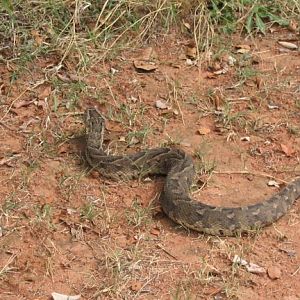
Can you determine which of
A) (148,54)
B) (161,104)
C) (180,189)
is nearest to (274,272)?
(180,189)

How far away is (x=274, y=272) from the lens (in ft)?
19.4

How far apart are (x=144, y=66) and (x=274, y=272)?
345 centimetres

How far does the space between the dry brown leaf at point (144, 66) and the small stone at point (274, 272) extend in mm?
3324

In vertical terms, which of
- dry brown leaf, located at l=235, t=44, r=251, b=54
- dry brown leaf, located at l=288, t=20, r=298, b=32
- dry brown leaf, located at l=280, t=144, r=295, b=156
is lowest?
A: dry brown leaf, located at l=280, t=144, r=295, b=156

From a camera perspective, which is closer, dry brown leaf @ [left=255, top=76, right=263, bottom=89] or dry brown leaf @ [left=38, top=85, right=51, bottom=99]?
dry brown leaf @ [left=38, top=85, right=51, bottom=99]

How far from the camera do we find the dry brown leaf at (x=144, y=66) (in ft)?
28.2

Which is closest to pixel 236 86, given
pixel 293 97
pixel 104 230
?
pixel 293 97

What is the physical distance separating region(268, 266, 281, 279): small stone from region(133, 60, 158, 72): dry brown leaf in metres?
3.32

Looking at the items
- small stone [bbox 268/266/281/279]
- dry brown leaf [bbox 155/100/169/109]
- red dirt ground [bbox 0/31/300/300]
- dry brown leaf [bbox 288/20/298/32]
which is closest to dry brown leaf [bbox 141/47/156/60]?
red dirt ground [bbox 0/31/300/300]

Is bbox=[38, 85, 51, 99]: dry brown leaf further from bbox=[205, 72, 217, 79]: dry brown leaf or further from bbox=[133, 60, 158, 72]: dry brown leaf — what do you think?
bbox=[205, 72, 217, 79]: dry brown leaf

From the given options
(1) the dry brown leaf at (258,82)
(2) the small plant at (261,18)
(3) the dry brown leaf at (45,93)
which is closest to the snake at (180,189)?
(3) the dry brown leaf at (45,93)

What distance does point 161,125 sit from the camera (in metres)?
7.90

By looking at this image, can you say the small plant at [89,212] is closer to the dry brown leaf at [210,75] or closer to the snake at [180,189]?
the snake at [180,189]

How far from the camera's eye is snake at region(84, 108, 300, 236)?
6.39m
